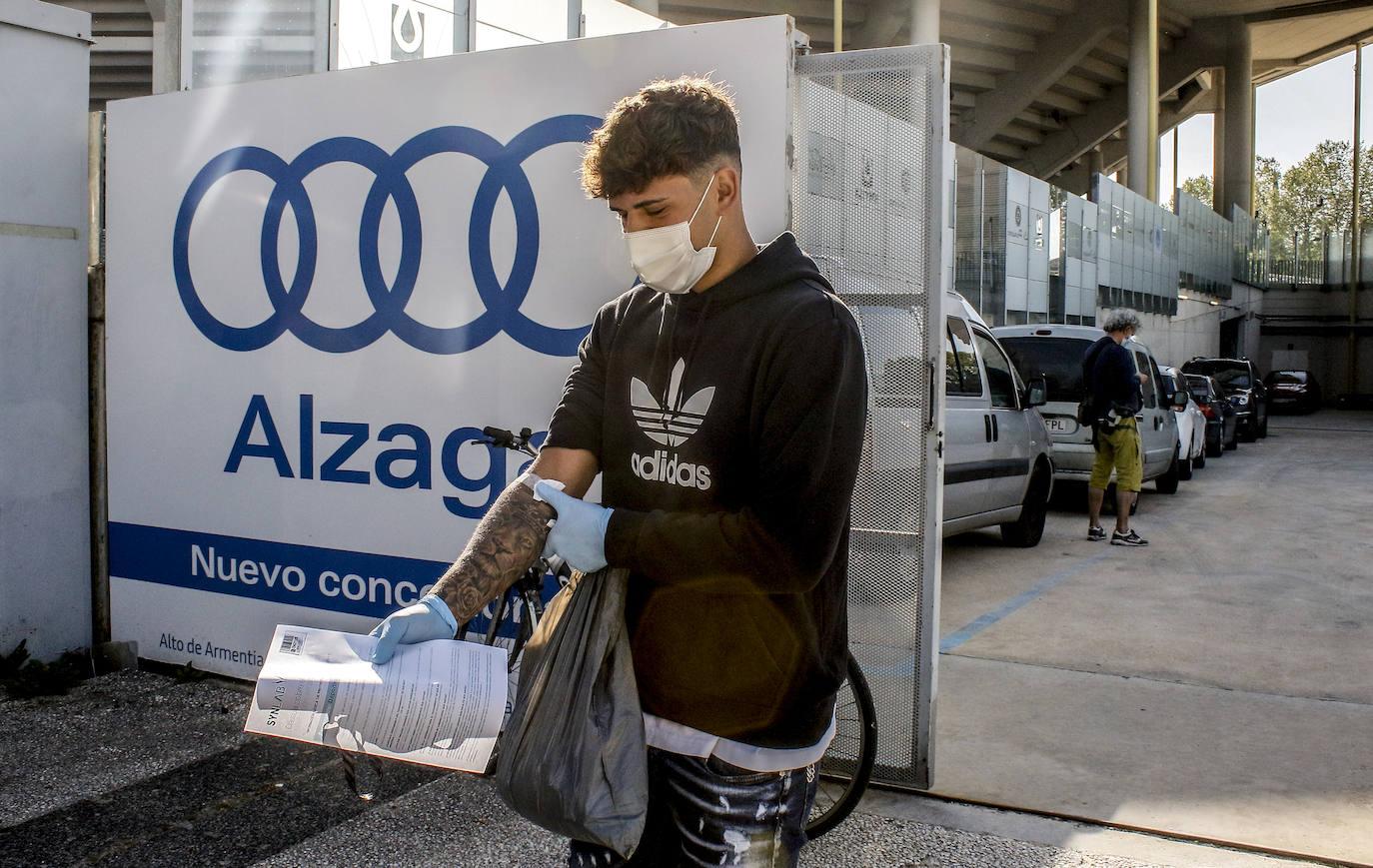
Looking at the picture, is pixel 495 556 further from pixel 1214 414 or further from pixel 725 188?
pixel 1214 414

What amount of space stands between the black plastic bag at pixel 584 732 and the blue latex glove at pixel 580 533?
0.05 m

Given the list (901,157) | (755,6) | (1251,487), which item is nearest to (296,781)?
(901,157)

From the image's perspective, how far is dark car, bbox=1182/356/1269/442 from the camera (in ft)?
74.9

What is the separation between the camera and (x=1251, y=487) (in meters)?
14.6

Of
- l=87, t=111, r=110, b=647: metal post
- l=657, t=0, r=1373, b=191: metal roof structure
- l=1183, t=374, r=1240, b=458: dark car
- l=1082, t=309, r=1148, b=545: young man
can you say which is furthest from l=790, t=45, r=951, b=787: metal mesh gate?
l=657, t=0, r=1373, b=191: metal roof structure

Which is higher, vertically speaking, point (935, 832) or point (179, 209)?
point (179, 209)

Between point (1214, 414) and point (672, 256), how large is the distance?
18.8 meters

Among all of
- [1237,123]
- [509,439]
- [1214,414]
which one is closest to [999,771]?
[509,439]


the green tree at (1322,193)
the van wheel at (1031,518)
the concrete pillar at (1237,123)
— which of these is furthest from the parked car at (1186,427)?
the green tree at (1322,193)

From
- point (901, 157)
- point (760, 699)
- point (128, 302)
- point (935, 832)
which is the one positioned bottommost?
point (935, 832)

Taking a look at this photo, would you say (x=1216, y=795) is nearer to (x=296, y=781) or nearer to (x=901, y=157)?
(x=901, y=157)

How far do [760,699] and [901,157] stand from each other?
2.52m

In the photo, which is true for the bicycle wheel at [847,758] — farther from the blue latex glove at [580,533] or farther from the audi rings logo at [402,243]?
the blue latex glove at [580,533]

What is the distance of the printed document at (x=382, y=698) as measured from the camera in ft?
5.32
